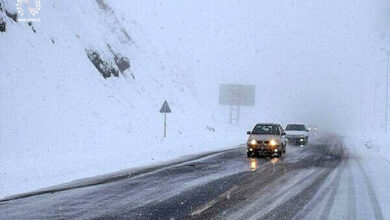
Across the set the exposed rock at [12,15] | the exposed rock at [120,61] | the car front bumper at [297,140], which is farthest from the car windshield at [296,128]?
the exposed rock at [12,15]

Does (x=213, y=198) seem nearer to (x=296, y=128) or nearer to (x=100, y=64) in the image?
(x=296, y=128)

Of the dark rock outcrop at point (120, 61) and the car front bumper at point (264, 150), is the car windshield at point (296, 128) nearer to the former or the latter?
the car front bumper at point (264, 150)

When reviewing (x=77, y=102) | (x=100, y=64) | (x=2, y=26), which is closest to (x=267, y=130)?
(x=77, y=102)

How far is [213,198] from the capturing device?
989cm

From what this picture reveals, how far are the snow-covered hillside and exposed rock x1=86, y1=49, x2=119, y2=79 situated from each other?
9 centimetres

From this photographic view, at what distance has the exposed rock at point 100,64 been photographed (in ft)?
121

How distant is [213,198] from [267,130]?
13.9 meters

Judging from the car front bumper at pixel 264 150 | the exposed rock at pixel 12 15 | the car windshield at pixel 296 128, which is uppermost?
the exposed rock at pixel 12 15

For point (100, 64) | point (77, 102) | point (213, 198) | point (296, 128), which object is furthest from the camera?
point (100, 64)

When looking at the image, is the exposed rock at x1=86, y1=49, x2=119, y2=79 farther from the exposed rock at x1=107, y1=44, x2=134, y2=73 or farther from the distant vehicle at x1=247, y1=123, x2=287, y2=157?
the distant vehicle at x1=247, y1=123, x2=287, y2=157

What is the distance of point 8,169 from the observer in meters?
14.0

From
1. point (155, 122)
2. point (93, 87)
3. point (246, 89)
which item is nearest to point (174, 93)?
point (155, 122)

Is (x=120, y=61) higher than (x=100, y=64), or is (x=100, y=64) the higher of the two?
(x=120, y=61)

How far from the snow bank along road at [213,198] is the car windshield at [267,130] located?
792cm
